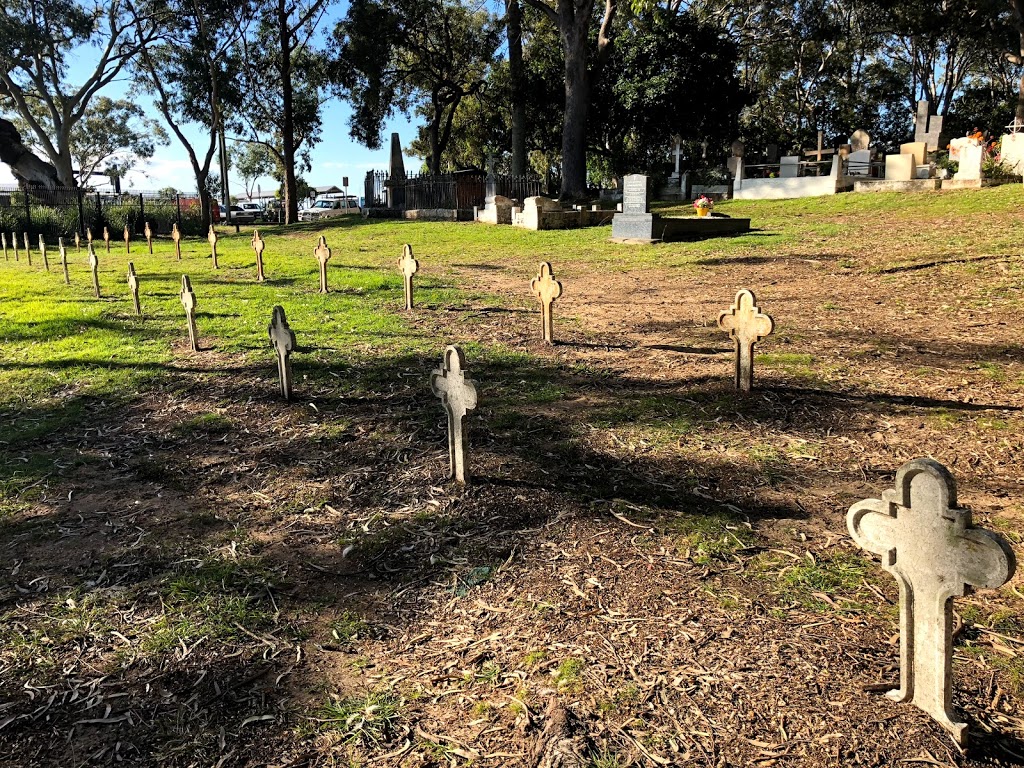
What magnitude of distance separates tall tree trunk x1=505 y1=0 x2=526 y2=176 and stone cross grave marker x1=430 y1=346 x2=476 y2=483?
25459mm

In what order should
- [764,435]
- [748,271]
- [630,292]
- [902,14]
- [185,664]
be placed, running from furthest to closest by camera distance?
[902,14], [748,271], [630,292], [764,435], [185,664]

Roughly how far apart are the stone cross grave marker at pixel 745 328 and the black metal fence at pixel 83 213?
28.5m

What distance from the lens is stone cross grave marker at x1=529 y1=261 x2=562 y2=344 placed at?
24.6 feet

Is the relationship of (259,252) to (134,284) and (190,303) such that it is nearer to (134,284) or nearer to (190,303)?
(134,284)

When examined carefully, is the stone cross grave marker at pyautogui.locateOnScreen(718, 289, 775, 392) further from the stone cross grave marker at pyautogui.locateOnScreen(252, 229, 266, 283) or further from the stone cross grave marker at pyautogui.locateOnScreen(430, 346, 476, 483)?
the stone cross grave marker at pyautogui.locateOnScreen(252, 229, 266, 283)

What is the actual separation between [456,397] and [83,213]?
103 ft

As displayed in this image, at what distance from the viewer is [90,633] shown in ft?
10.5

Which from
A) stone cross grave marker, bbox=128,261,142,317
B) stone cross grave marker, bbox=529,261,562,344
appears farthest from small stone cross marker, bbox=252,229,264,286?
stone cross grave marker, bbox=529,261,562,344

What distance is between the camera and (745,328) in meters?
5.70

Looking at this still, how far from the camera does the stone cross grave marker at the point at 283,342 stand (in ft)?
20.1

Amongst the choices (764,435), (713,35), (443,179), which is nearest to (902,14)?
(713,35)

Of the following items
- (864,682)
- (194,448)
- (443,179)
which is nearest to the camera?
(864,682)

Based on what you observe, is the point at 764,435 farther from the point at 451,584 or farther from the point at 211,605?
the point at 211,605

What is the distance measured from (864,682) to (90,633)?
312 cm
